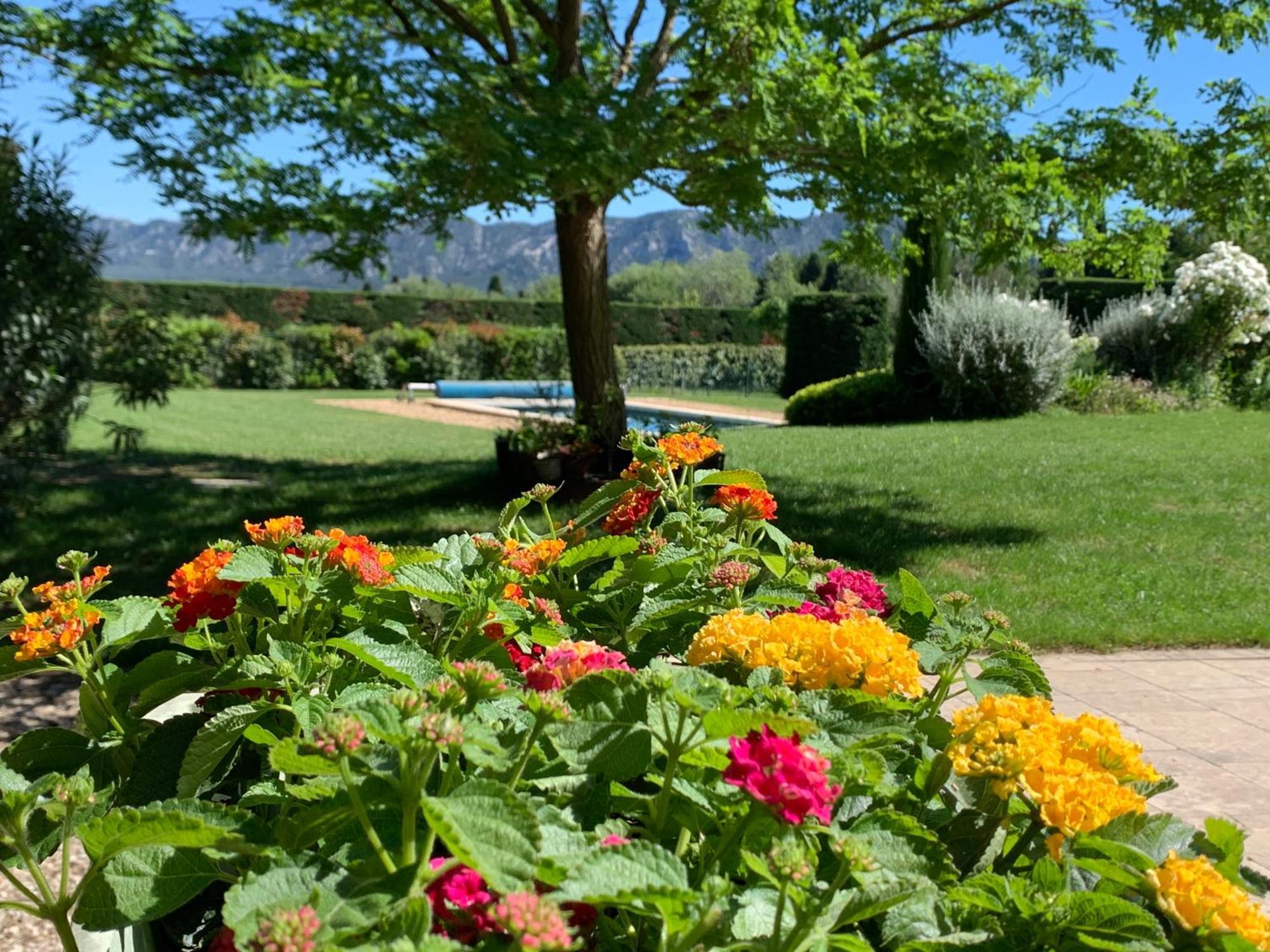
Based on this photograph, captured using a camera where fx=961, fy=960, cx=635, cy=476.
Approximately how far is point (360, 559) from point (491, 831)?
0.63 metres

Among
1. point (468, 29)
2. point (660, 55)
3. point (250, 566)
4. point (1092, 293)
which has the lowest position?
point (250, 566)

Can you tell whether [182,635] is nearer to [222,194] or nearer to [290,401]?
[222,194]

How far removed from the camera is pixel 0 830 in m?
0.79

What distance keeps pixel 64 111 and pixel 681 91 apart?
3.56 meters

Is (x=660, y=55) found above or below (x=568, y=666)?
above

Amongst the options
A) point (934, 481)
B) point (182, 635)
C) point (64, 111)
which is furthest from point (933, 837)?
point (934, 481)

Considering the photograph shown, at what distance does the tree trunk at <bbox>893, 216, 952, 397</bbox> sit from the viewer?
40.2 feet

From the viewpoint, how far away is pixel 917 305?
493 inches

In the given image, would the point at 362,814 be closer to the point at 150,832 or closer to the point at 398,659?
the point at 150,832

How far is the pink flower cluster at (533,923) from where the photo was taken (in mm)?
535

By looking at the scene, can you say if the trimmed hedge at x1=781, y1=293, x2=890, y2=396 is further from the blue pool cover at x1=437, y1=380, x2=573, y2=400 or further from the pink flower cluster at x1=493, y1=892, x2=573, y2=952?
the pink flower cluster at x1=493, y1=892, x2=573, y2=952

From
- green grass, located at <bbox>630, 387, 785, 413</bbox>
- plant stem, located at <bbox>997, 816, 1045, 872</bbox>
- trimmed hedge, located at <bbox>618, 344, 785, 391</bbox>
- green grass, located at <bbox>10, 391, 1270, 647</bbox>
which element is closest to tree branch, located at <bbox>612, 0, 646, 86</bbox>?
green grass, located at <bbox>10, 391, 1270, 647</bbox>

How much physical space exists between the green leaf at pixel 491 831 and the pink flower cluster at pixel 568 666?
200mm

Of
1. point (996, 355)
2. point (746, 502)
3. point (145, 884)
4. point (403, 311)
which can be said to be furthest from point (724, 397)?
point (145, 884)
